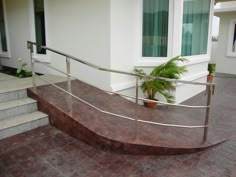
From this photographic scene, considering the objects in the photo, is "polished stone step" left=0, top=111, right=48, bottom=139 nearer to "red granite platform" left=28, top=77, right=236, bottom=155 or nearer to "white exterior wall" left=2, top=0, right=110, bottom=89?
"red granite platform" left=28, top=77, right=236, bottom=155

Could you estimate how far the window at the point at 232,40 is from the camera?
9.62m

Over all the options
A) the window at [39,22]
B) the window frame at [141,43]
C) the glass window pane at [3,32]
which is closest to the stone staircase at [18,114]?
the window at [39,22]

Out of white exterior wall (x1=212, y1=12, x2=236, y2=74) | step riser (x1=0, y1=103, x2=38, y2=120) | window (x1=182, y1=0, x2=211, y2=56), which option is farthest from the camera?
white exterior wall (x1=212, y1=12, x2=236, y2=74)

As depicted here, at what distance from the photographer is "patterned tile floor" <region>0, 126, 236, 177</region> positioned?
268cm

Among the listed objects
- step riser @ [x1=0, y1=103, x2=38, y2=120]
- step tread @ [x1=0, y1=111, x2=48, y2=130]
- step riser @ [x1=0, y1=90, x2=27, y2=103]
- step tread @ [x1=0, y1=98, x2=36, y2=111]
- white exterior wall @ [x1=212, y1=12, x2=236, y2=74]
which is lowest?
step tread @ [x1=0, y1=111, x2=48, y2=130]

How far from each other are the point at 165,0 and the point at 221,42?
6206mm

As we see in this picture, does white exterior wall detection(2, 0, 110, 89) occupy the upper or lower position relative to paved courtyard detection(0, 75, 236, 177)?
upper

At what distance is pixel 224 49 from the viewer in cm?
1002

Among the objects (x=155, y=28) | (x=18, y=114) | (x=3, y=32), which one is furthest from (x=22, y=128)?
(x=3, y=32)

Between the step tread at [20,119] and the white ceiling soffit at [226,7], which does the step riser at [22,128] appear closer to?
the step tread at [20,119]

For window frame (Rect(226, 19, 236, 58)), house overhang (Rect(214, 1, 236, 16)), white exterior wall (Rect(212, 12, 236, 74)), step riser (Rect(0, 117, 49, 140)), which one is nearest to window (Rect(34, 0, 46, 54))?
step riser (Rect(0, 117, 49, 140))

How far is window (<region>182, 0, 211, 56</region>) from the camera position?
544 cm

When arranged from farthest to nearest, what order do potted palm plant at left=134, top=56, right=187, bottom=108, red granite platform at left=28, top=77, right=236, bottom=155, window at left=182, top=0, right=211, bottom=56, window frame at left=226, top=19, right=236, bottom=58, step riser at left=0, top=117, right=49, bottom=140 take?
window frame at left=226, top=19, right=236, bottom=58, window at left=182, top=0, right=211, bottom=56, potted palm plant at left=134, top=56, right=187, bottom=108, step riser at left=0, top=117, right=49, bottom=140, red granite platform at left=28, top=77, right=236, bottom=155

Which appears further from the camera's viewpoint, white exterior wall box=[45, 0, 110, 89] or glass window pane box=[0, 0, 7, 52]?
glass window pane box=[0, 0, 7, 52]
